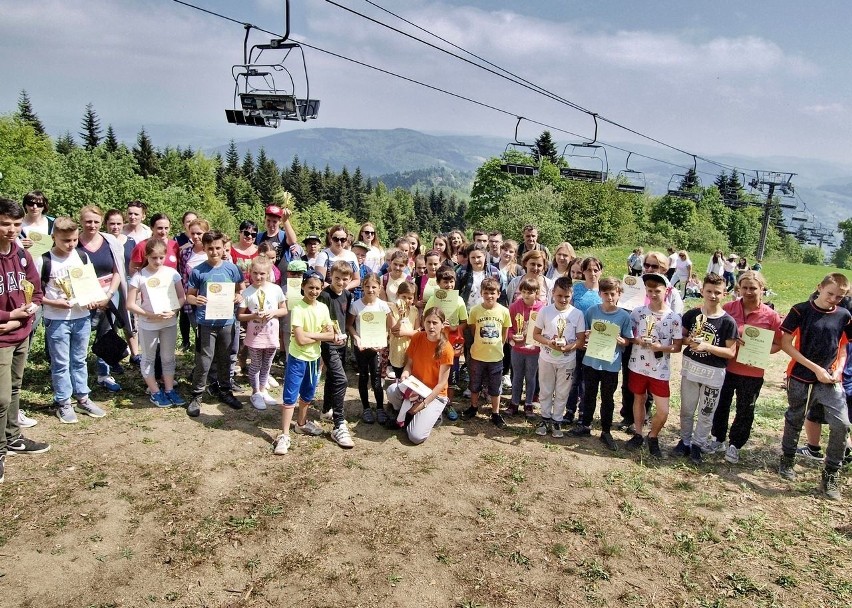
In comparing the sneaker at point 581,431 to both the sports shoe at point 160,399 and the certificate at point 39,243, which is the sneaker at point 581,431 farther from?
the certificate at point 39,243

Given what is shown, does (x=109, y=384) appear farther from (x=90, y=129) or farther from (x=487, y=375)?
(x=90, y=129)

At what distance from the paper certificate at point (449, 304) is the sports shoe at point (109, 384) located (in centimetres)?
441

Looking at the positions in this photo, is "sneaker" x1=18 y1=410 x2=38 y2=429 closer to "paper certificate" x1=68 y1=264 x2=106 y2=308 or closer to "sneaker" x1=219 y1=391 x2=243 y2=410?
"paper certificate" x1=68 y1=264 x2=106 y2=308

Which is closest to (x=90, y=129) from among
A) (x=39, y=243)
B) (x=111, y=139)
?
(x=111, y=139)

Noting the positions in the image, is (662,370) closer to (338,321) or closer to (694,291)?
(338,321)

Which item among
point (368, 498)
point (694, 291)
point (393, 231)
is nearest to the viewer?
point (368, 498)

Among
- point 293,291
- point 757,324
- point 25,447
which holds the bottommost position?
point 25,447

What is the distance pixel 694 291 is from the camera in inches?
742

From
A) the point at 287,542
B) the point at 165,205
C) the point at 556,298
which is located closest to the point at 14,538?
the point at 287,542

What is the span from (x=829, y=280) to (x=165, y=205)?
48101mm

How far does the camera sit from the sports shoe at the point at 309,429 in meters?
5.97

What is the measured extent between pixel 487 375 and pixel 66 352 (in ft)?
16.2

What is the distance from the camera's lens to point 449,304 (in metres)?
6.59

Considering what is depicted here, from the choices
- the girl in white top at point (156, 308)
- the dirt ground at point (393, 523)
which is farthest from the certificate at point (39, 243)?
the dirt ground at point (393, 523)
